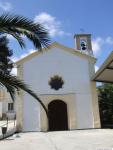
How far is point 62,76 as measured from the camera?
1920cm

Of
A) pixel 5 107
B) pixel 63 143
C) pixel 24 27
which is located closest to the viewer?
pixel 24 27

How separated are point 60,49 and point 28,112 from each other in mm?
5644

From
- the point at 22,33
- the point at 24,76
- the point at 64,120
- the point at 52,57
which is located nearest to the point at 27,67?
the point at 24,76

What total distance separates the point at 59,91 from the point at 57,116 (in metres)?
1.99

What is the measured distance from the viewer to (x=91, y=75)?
19359 millimetres

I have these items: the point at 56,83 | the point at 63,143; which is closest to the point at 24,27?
the point at 63,143

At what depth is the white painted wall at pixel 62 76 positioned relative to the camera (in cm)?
1855

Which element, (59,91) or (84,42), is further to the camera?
(84,42)

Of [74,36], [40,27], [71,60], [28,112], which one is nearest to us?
[40,27]

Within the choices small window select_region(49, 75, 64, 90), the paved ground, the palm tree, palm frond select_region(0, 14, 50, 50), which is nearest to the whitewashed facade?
small window select_region(49, 75, 64, 90)

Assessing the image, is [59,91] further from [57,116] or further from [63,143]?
[63,143]

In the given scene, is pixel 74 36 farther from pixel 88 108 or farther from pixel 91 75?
pixel 88 108

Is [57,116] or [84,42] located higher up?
[84,42]

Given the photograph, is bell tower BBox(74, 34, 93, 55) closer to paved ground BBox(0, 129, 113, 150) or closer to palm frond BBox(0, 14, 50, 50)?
paved ground BBox(0, 129, 113, 150)
